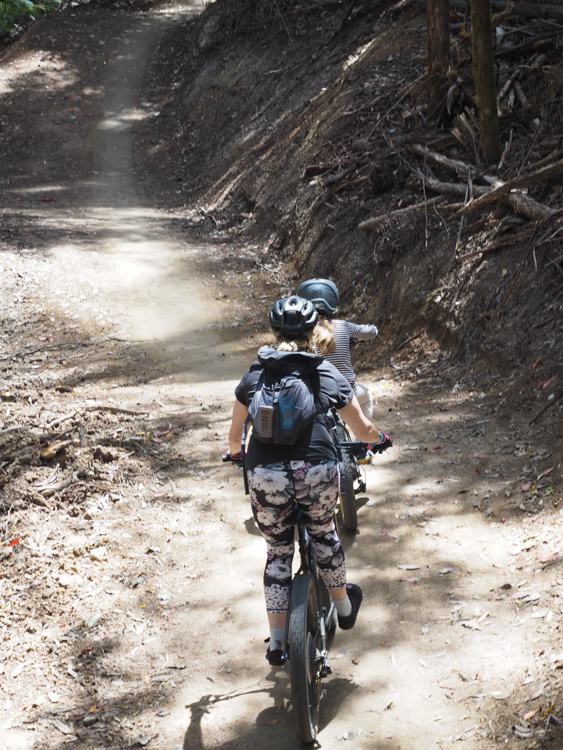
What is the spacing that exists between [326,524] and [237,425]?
2.35 feet

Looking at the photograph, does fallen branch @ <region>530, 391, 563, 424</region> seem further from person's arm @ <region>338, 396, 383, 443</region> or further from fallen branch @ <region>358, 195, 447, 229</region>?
fallen branch @ <region>358, 195, 447, 229</region>

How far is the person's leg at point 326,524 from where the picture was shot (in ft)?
10.5

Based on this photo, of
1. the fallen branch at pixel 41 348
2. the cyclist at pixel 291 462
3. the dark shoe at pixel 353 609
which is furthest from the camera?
the fallen branch at pixel 41 348

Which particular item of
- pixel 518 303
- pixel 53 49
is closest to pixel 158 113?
pixel 53 49

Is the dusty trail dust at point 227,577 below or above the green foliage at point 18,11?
below

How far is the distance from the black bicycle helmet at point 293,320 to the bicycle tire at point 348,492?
5.53 feet

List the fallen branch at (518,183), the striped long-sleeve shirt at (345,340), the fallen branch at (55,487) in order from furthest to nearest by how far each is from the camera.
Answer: the fallen branch at (518,183)
the fallen branch at (55,487)
the striped long-sleeve shirt at (345,340)

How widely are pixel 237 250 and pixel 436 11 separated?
20.9 feet

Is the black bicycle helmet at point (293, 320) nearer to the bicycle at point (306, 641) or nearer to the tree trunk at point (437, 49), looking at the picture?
the bicycle at point (306, 641)

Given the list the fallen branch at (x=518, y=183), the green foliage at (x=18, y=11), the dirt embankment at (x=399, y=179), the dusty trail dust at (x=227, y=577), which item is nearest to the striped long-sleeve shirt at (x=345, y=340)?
the dusty trail dust at (x=227, y=577)

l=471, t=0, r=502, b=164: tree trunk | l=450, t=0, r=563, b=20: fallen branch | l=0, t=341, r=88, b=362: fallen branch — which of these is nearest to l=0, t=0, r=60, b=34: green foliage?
l=450, t=0, r=563, b=20: fallen branch

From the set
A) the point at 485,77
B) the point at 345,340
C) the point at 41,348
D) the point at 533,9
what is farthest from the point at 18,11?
the point at 345,340

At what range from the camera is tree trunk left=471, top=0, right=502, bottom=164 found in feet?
29.2

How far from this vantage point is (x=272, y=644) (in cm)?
347
